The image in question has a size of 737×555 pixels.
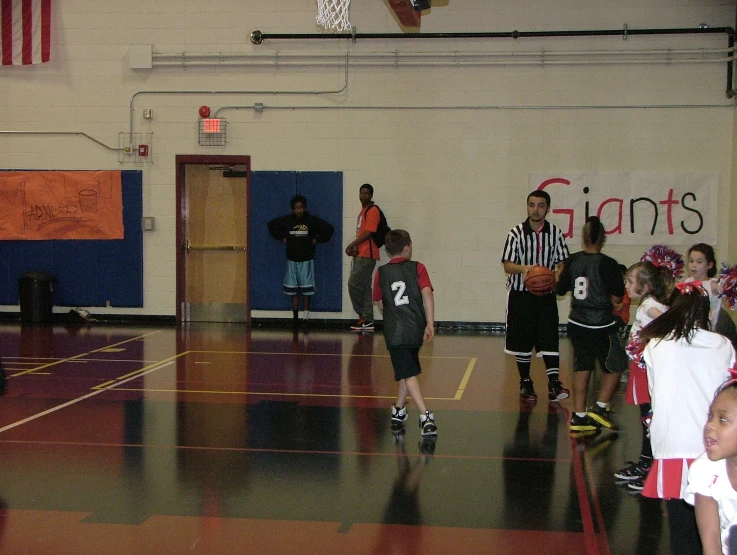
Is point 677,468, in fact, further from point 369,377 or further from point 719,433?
point 369,377

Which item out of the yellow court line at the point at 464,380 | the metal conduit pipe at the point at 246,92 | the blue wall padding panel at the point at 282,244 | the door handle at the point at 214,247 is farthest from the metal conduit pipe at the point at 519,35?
the yellow court line at the point at 464,380

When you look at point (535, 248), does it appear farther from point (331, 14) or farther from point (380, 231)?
point (380, 231)

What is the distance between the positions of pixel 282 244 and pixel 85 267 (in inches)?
131

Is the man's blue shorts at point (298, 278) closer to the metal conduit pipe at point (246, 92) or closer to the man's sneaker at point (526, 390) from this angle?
the metal conduit pipe at point (246, 92)

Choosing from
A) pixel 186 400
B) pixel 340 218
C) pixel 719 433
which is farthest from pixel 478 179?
pixel 719 433

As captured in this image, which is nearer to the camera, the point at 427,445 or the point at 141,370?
the point at 427,445

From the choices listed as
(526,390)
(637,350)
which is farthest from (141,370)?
(637,350)

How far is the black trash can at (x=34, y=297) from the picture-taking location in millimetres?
13820

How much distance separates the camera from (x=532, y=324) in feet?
25.5

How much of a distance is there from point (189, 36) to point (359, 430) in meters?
9.17

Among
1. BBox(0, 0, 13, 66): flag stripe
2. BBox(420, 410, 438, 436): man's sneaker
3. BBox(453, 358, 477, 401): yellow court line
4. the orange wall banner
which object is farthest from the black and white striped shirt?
BBox(0, 0, 13, 66): flag stripe

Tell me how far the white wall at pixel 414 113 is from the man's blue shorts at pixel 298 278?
792 mm

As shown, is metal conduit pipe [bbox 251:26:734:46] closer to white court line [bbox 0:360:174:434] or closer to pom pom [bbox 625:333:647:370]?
white court line [bbox 0:360:174:434]

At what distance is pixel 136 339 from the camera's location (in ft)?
39.3
